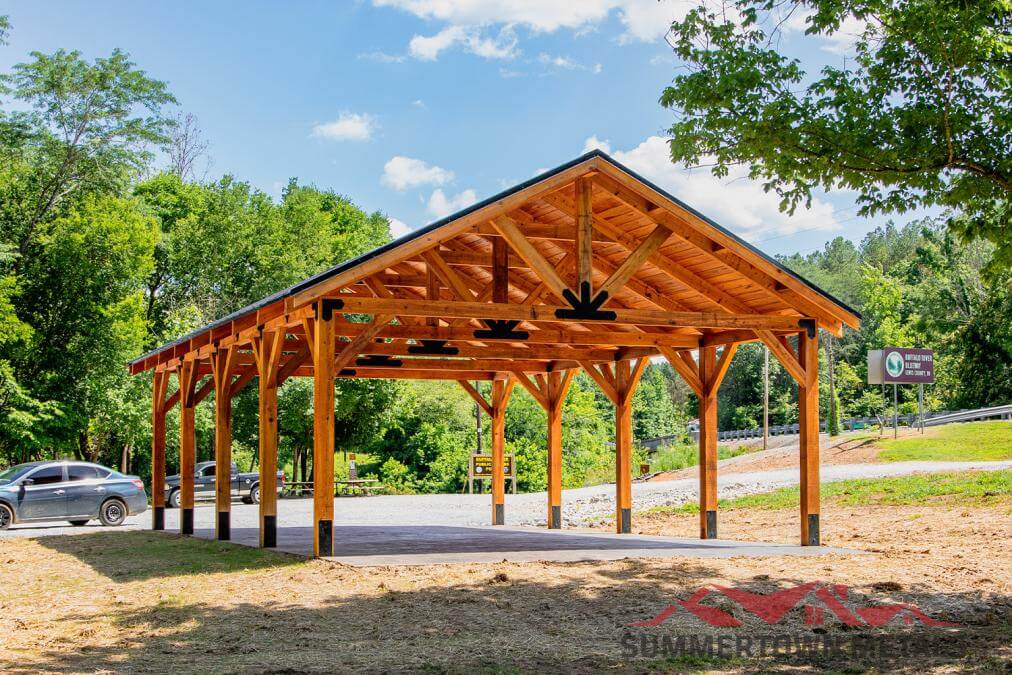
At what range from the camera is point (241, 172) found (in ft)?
142

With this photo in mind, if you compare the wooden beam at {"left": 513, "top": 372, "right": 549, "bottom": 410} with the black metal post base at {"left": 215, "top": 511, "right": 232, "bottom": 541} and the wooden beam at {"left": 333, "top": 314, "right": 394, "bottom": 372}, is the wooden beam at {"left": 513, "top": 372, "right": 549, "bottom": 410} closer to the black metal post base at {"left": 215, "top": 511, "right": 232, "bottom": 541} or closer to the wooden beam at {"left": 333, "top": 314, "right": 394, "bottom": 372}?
the black metal post base at {"left": 215, "top": 511, "right": 232, "bottom": 541}

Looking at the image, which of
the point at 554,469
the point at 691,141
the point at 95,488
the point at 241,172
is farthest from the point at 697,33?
the point at 241,172

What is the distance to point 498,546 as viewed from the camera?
1470 cm

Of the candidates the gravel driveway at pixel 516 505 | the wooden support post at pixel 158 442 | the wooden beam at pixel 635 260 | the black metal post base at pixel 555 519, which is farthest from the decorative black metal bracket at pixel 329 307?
the gravel driveway at pixel 516 505

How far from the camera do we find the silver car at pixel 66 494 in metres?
21.1

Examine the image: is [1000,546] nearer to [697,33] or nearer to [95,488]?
[697,33]

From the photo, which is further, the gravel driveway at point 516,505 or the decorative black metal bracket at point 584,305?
the gravel driveway at point 516,505

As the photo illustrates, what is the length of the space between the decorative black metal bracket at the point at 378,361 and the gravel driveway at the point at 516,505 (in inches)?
138

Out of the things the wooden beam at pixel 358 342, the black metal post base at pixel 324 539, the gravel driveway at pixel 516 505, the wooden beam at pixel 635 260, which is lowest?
the gravel driveway at pixel 516 505

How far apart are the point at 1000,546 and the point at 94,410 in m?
26.6

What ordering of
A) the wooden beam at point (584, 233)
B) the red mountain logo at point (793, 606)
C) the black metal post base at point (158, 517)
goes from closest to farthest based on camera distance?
1. the red mountain logo at point (793, 606)
2. the wooden beam at point (584, 233)
3. the black metal post base at point (158, 517)

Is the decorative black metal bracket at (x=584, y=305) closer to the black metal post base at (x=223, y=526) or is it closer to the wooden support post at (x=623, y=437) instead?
the wooden support post at (x=623, y=437)

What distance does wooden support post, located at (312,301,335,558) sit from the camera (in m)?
12.3

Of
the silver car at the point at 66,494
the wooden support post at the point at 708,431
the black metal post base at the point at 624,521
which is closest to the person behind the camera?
the wooden support post at the point at 708,431
